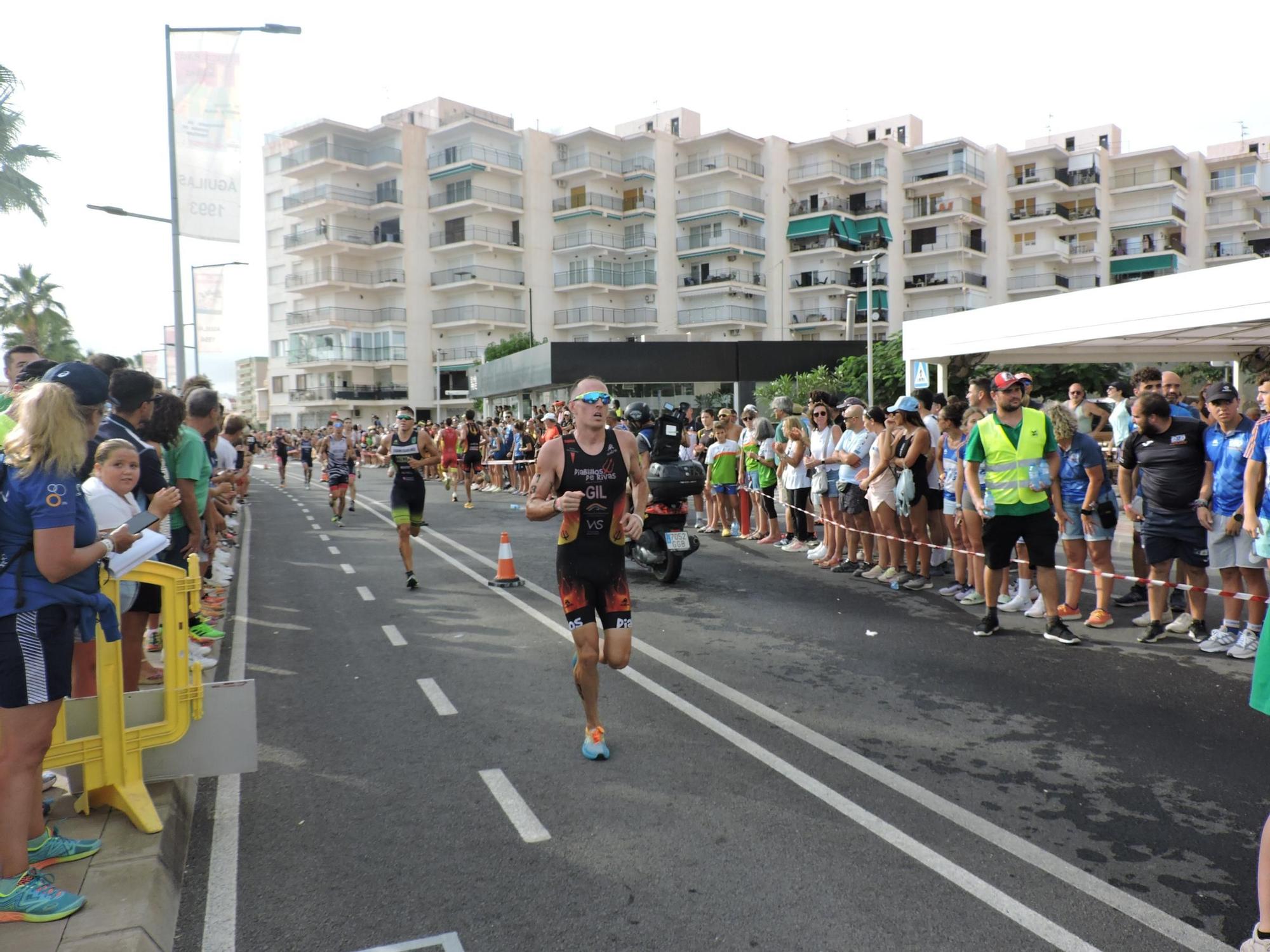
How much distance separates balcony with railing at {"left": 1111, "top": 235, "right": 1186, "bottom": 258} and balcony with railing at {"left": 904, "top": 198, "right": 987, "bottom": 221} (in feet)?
46.3

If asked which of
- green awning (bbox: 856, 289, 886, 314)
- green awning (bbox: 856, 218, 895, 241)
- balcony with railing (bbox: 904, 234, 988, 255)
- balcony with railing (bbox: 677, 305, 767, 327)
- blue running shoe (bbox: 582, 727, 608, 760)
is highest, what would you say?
green awning (bbox: 856, 218, 895, 241)

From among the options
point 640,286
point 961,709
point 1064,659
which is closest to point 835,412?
point 1064,659

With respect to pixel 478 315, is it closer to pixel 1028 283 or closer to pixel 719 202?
pixel 719 202

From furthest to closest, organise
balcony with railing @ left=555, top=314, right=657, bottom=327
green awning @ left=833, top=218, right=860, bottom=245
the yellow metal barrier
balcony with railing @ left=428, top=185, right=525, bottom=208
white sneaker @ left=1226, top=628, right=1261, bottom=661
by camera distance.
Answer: balcony with railing @ left=555, top=314, right=657, bottom=327 → green awning @ left=833, top=218, right=860, bottom=245 → balcony with railing @ left=428, top=185, right=525, bottom=208 → white sneaker @ left=1226, top=628, right=1261, bottom=661 → the yellow metal barrier

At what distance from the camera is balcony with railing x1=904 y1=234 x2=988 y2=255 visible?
66625 millimetres

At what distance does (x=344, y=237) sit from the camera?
6297 cm

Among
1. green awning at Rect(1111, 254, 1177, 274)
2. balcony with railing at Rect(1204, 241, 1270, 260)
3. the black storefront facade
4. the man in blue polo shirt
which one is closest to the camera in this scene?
the man in blue polo shirt

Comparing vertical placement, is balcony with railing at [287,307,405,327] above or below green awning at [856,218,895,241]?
below

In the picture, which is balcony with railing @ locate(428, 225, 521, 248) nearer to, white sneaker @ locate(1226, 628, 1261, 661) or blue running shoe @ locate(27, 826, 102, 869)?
white sneaker @ locate(1226, 628, 1261, 661)

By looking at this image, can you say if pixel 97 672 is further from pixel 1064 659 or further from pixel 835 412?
pixel 835 412

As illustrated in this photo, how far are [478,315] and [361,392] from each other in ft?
33.0

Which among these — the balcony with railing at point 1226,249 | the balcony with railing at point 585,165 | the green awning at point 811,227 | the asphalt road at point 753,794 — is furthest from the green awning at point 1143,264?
the asphalt road at point 753,794

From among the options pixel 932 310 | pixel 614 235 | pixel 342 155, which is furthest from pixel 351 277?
pixel 932 310

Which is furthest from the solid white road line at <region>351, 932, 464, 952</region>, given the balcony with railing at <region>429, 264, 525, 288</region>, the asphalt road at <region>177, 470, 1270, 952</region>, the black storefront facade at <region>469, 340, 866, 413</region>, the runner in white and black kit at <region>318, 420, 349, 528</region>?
the balcony with railing at <region>429, 264, 525, 288</region>
